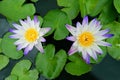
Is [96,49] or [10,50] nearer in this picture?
[96,49]

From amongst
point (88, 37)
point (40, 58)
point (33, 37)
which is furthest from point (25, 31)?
point (88, 37)

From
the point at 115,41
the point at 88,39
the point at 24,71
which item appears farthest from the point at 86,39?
the point at 24,71

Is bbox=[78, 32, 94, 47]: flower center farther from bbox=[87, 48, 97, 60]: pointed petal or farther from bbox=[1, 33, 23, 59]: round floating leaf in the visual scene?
bbox=[1, 33, 23, 59]: round floating leaf

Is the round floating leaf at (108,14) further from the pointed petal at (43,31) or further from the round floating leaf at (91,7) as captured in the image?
the pointed petal at (43,31)

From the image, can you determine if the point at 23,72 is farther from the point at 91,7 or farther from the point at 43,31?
the point at 91,7

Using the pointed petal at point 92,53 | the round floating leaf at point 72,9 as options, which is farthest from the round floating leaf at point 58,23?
the pointed petal at point 92,53

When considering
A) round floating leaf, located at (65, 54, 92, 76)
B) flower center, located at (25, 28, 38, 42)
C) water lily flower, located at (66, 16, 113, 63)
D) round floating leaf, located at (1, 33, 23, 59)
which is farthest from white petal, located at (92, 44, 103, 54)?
round floating leaf, located at (1, 33, 23, 59)
